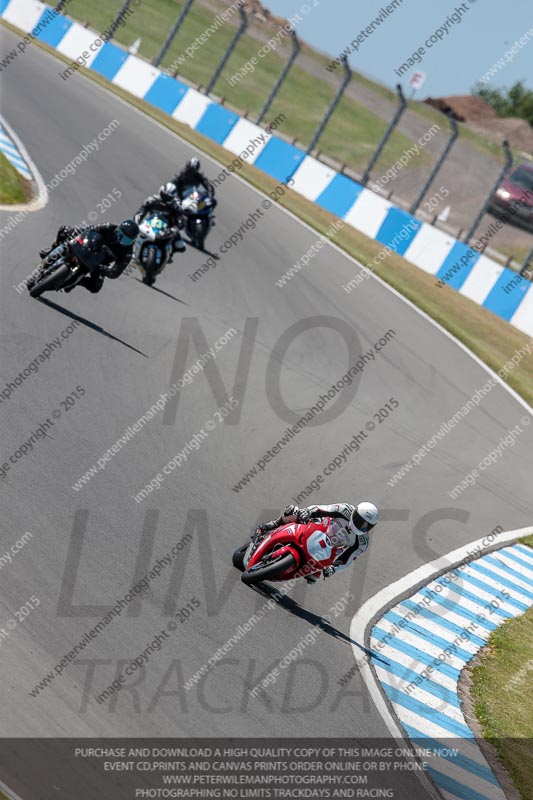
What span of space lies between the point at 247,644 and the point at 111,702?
1.77 metres

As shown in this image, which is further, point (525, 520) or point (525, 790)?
point (525, 520)

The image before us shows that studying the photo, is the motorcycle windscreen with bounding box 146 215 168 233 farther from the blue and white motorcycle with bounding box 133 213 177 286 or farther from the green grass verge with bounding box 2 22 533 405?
A: the green grass verge with bounding box 2 22 533 405

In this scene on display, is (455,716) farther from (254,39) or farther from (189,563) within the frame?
(254,39)

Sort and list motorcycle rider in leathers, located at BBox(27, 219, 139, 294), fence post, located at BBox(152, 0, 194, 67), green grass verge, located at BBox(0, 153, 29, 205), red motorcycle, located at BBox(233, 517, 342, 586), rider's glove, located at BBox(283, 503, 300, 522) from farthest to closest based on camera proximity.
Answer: fence post, located at BBox(152, 0, 194, 67), green grass verge, located at BBox(0, 153, 29, 205), motorcycle rider in leathers, located at BBox(27, 219, 139, 294), rider's glove, located at BBox(283, 503, 300, 522), red motorcycle, located at BBox(233, 517, 342, 586)

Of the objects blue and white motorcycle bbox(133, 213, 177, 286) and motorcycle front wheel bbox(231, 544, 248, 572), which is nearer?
motorcycle front wheel bbox(231, 544, 248, 572)

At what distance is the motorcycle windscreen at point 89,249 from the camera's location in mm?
14711

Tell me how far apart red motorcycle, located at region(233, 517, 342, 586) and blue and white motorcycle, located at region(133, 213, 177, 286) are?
29.1 feet

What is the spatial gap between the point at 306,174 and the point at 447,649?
21979 mm

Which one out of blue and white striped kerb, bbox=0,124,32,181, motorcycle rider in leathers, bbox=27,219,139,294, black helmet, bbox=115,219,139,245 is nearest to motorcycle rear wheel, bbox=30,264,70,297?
motorcycle rider in leathers, bbox=27,219,139,294

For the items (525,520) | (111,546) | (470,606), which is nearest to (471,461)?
(525,520)

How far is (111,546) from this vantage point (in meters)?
9.52

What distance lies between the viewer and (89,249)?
14758 mm

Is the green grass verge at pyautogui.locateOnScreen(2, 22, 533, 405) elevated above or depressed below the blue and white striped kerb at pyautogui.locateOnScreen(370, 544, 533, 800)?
above

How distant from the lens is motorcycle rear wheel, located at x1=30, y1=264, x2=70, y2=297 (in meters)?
14.7
